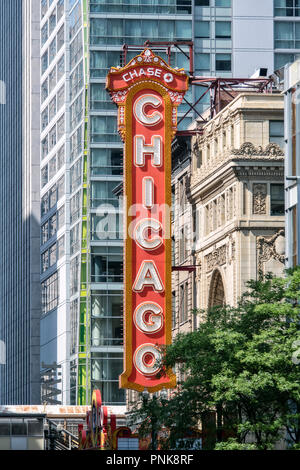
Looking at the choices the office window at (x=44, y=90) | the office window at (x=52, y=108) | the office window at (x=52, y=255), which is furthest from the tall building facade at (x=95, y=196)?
the office window at (x=44, y=90)

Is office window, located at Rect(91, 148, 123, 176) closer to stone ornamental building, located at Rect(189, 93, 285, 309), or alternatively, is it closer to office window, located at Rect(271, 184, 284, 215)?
stone ornamental building, located at Rect(189, 93, 285, 309)

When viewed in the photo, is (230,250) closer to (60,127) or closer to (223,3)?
(223,3)

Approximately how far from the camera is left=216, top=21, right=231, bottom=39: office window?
447 feet

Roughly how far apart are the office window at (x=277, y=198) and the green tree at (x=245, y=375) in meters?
20.3

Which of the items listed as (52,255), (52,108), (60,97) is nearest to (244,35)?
(60,97)

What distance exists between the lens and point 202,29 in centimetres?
13712

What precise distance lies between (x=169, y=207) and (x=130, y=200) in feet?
8.51

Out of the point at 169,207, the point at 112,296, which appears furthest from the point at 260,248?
the point at 112,296

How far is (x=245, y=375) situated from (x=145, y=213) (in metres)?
35.0

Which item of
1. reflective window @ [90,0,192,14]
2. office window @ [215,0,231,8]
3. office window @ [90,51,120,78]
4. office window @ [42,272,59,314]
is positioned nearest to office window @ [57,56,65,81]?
office window @ [90,51,120,78]

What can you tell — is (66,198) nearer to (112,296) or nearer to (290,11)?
(112,296)

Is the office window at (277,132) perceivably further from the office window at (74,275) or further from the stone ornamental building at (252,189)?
the office window at (74,275)

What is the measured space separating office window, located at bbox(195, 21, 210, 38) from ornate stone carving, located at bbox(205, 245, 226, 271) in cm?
4690

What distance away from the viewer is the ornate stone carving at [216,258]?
90312mm
